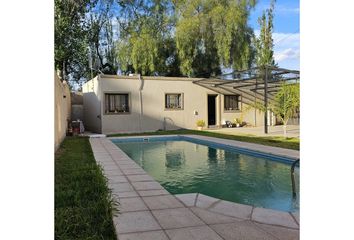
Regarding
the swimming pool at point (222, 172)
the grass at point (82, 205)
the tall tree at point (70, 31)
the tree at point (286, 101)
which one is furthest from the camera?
the tall tree at point (70, 31)

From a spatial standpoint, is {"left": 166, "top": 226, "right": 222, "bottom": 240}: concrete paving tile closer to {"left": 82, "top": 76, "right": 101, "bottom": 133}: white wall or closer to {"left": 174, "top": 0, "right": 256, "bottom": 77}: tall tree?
{"left": 82, "top": 76, "right": 101, "bottom": 133}: white wall

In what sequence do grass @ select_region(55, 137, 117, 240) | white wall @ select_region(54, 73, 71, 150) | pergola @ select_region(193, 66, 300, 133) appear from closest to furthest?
1. grass @ select_region(55, 137, 117, 240)
2. white wall @ select_region(54, 73, 71, 150)
3. pergola @ select_region(193, 66, 300, 133)

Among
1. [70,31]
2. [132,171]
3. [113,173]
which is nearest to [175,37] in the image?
[70,31]

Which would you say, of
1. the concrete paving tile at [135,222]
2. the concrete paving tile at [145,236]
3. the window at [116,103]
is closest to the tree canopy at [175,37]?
the window at [116,103]

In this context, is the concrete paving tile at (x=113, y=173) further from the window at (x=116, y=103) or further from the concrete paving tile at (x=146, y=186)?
the window at (x=116, y=103)

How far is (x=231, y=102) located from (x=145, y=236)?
1730 centimetres

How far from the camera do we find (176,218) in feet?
11.5

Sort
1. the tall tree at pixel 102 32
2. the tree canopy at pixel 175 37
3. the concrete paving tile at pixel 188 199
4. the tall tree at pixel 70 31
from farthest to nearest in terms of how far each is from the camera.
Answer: the tall tree at pixel 102 32 → the tree canopy at pixel 175 37 → the tall tree at pixel 70 31 → the concrete paving tile at pixel 188 199

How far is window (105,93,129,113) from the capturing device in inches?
625

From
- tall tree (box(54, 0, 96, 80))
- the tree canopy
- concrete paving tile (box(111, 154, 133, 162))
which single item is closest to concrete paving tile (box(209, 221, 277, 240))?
concrete paving tile (box(111, 154, 133, 162))

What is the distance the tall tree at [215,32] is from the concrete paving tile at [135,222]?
55.8 ft

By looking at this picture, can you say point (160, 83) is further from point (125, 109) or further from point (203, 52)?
point (203, 52)

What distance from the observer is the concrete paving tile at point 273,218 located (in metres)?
3.36
